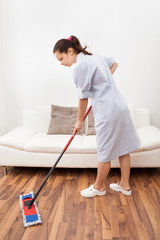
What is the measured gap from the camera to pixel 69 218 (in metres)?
1.50

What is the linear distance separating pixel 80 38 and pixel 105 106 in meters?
1.61

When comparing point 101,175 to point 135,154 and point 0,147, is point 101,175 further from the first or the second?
point 0,147

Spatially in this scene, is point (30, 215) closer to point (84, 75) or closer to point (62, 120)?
point (84, 75)

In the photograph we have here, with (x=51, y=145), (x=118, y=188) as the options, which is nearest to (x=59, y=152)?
(x=51, y=145)

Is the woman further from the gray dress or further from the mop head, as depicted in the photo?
the mop head

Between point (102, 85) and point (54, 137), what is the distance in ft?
3.40

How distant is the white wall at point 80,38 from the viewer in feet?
9.27

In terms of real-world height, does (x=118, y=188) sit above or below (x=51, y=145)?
below

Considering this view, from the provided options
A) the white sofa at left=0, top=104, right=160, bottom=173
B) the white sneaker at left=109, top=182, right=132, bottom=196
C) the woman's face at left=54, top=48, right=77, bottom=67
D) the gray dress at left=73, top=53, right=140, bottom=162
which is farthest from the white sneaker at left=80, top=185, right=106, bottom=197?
the woman's face at left=54, top=48, right=77, bottom=67

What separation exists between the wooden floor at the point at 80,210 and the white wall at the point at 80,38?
4.00ft

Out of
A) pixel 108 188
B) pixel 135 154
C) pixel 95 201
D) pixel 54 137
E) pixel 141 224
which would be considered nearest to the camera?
pixel 141 224

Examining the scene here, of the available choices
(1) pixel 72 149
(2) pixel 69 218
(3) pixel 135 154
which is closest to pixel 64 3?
(1) pixel 72 149

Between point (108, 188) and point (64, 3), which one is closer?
point (108, 188)

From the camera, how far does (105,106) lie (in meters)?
1.64
